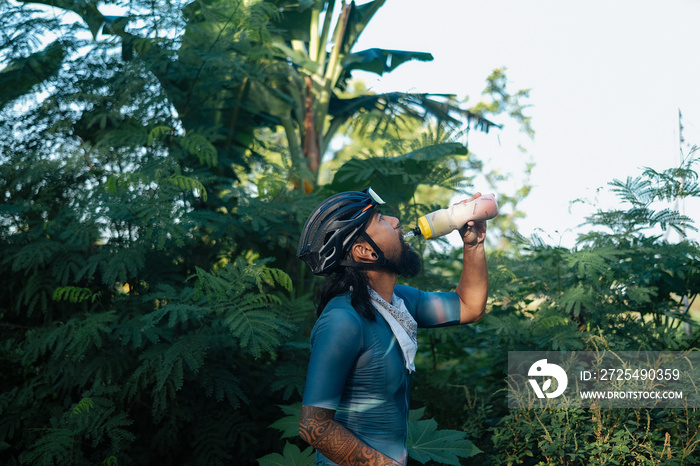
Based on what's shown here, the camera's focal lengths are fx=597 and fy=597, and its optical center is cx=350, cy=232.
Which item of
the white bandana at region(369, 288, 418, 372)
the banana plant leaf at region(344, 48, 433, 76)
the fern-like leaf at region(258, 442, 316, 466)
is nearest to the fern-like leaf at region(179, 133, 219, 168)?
the fern-like leaf at region(258, 442, 316, 466)

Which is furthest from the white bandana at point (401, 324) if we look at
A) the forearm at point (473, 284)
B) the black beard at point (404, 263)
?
the forearm at point (473, 284)

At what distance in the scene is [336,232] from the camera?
6.85 feet

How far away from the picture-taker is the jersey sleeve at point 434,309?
240 cm

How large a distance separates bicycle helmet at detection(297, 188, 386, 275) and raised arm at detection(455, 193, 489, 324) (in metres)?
0.39

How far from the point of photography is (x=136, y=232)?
13.7 feet

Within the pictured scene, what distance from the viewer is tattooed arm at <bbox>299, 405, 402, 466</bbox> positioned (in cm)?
181

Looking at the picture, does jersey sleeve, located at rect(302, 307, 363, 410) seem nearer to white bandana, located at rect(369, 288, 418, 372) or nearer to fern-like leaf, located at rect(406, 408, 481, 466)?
white bandana, located at rect(369, 288, 418, 372)

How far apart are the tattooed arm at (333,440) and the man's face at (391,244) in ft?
1.91

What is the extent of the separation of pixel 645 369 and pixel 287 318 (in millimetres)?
2182

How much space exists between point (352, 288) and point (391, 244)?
0.70 feet

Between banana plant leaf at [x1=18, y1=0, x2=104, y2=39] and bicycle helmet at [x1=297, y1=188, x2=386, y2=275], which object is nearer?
bicycle helmet at [x1=297, y1=188, x2=386, y2=275]

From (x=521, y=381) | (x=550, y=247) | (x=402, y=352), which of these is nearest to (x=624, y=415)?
(x=521, y=381)

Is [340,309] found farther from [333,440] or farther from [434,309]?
[434,309]

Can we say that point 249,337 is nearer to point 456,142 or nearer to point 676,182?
point 456,142
